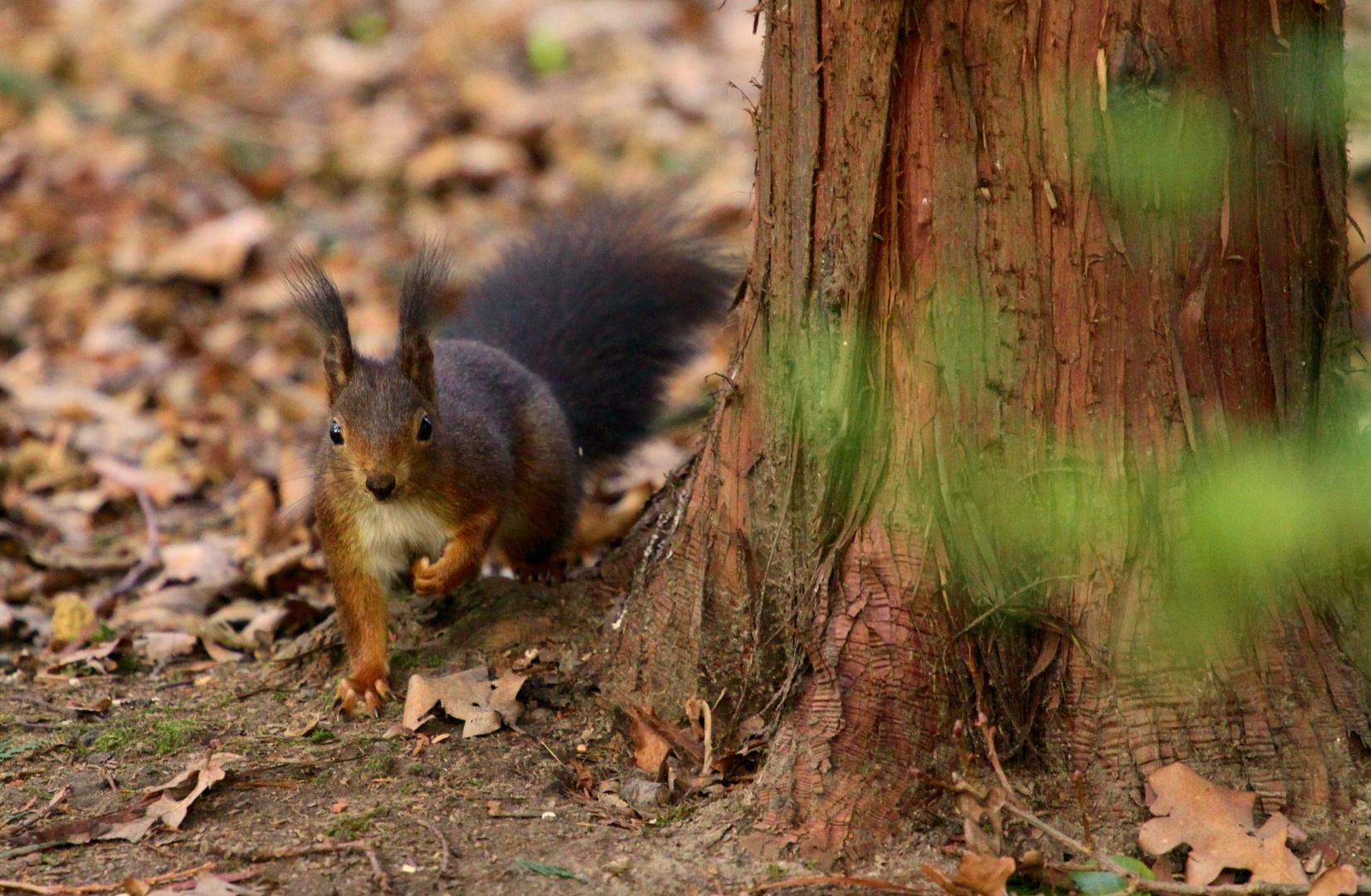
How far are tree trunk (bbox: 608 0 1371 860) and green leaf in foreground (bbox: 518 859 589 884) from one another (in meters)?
0.31

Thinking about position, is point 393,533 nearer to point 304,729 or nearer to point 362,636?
point 362,636

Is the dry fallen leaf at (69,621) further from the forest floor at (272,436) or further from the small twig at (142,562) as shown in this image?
the small twig at (142,562)

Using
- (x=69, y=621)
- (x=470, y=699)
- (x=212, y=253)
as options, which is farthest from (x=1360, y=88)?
(x=212, y=253)

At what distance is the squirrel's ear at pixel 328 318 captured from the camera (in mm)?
2979

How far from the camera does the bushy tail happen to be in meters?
3.90

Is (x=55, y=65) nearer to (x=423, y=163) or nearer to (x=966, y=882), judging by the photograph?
(x=423, y=163)

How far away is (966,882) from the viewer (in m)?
1.96

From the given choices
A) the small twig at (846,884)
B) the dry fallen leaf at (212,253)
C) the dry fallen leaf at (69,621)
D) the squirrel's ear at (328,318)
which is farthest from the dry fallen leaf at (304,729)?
the dry fallen leaf at (212,253)

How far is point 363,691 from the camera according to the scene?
2816mm

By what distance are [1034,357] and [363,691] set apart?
1491 mm

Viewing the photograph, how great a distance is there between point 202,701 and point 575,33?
19.8 ft

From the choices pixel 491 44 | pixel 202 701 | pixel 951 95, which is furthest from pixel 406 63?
pixel 951 95

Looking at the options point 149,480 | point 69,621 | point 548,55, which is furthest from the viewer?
point 548,55

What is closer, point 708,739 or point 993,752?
point 993,752
